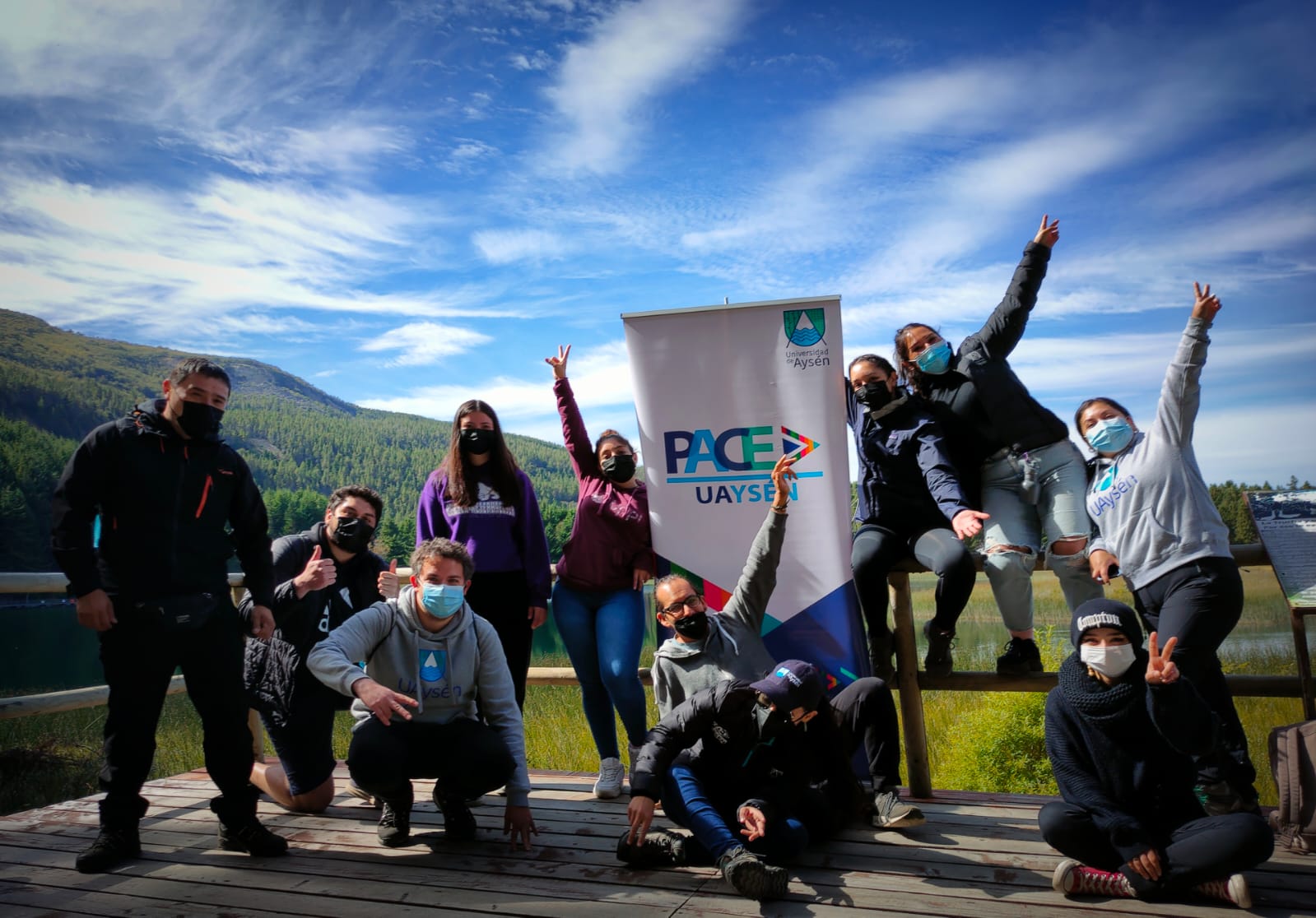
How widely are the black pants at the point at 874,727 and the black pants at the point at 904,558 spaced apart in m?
0.39

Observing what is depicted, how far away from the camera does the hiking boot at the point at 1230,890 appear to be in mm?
2525

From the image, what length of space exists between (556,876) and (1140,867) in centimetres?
186

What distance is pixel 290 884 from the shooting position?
121 inches

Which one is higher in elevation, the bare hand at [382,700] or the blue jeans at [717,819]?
the bare hand at [382,700]

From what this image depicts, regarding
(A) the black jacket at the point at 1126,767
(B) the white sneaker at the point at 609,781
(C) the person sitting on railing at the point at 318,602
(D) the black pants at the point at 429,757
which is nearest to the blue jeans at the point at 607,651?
(B) the white sneaker at the point at 609,781

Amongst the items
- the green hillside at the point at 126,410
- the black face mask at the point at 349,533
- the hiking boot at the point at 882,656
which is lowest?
the hiking boot at the point at 882,656

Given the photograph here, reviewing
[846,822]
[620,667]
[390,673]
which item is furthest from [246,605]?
[846,822]

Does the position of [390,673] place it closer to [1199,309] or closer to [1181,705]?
[1181,705]

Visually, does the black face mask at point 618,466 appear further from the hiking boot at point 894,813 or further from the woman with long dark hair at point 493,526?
the hiking boot at point 894,813

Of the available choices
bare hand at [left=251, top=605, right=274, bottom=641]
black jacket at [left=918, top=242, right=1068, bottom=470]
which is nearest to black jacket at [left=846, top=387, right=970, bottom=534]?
black jacket at [left=918, top=242, right=1068, bottom=470]

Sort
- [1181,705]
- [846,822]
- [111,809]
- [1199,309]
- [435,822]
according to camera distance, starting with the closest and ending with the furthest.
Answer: [1181,705], [1199,309], [111,809], [846,822], [435,822]

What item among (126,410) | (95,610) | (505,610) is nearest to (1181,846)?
(505,610)

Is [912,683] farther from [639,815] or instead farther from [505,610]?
[505,610]

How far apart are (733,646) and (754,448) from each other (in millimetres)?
1002
